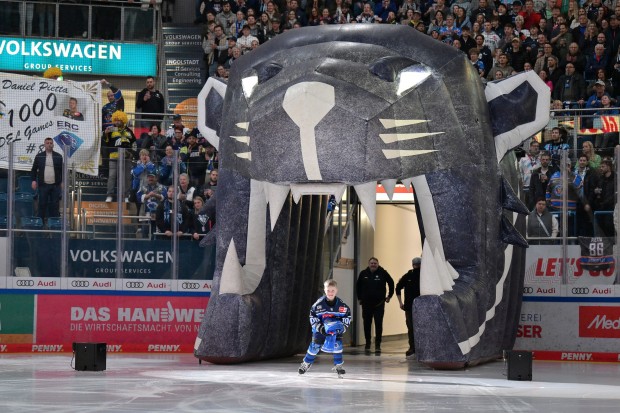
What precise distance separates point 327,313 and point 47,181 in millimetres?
5102

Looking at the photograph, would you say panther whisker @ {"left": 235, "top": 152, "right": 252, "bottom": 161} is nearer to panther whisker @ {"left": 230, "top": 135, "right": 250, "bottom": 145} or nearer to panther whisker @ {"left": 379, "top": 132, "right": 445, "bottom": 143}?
panther whisker @ {"left": 230, "top": 135, "right": 250, "bottom": 145}

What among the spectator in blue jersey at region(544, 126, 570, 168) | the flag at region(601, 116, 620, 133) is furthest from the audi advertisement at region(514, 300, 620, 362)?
the flag at region(601, 116, 620, 133)

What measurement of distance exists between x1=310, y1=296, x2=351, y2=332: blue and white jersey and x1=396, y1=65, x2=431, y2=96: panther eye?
221cm

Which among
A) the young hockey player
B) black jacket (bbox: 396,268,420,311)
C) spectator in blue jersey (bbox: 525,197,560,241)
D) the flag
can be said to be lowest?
the young hockey player

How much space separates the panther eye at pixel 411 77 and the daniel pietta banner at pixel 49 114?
5.52 metres

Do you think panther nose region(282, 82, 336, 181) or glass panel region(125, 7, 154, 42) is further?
glass panel region(125, 7, 154, 42)

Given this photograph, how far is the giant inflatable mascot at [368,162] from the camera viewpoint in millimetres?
11352

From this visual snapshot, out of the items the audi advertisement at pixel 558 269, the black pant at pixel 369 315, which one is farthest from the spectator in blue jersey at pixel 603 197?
the black pant at pixel 369 315

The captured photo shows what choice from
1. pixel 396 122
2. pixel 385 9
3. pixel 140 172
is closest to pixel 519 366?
pixel 396 122

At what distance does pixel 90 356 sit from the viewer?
12.5m

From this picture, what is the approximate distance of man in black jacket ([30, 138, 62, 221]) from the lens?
1566 centimetres

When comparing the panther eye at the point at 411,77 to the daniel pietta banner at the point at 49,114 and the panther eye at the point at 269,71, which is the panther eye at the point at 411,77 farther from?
the daniel pietta banner at the point at 49,114

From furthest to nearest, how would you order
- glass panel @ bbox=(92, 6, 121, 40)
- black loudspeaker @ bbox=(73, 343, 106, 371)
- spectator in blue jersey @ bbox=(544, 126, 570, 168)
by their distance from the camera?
glass panel @ bbox=(92, 6, 121, 40) < spectator in blue jersey @ bbox=(544, 126, 570, 168) < black loudspeaker @ bbox=(73, 343, 106, 371)

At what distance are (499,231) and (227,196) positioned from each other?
9.27ft
